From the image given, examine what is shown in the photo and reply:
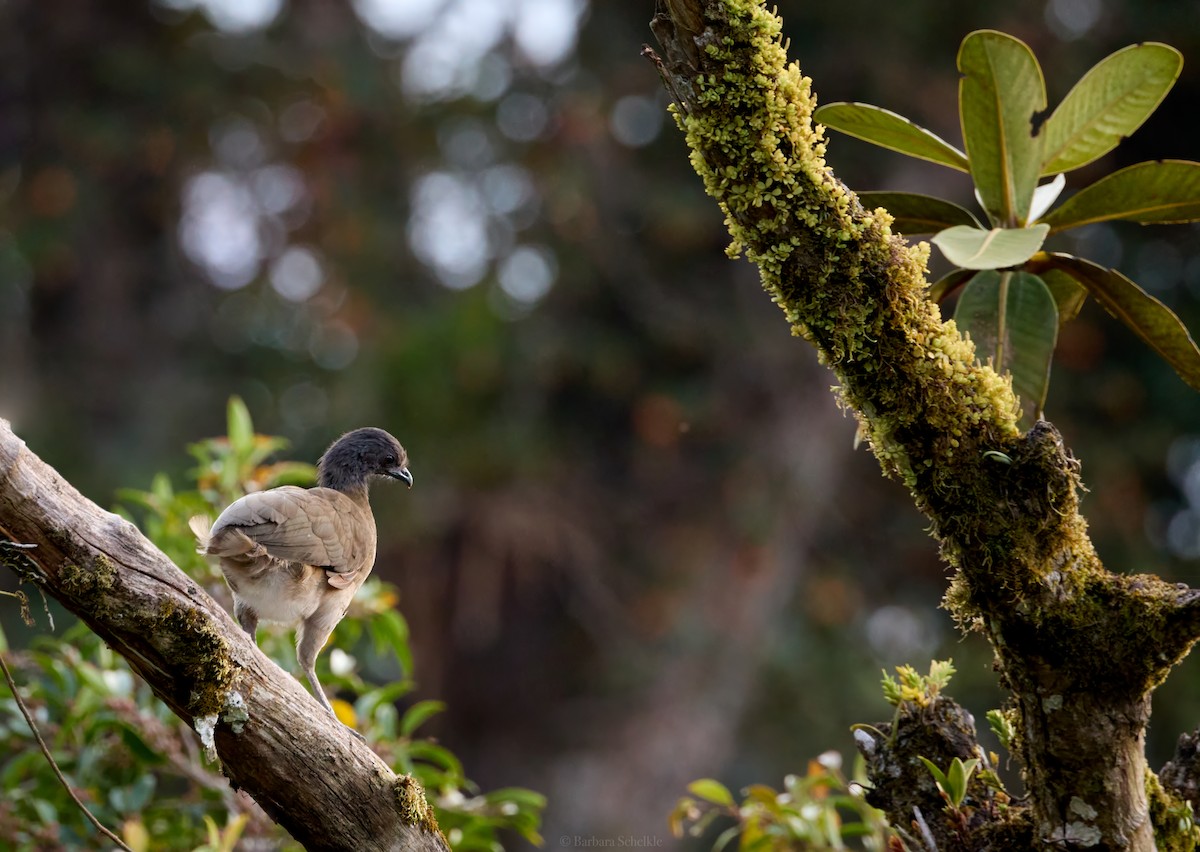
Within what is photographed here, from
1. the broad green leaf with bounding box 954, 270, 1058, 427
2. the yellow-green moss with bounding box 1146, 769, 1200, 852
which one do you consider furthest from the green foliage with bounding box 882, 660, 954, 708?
the broad green leaf with bounding box 954, 270, 1058, 427

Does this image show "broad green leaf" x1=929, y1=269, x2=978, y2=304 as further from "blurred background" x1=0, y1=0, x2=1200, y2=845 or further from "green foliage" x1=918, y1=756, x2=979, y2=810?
"blurred background" x1=0, y1=0, x2=1200, y2=845

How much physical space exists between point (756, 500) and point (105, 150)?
22.3ft

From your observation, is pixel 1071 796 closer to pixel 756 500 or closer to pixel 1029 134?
pixel 1029 134

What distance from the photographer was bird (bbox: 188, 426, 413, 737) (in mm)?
3357

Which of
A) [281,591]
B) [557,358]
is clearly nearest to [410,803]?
[281,591]

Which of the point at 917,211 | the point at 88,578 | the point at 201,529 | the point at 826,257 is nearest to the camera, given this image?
the point at 88,578

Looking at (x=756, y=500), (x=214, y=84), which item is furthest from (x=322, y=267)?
(x=756, y=500)

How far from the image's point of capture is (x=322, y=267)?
1201cm

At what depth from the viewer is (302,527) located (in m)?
3.52

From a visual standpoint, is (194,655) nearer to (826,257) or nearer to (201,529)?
(201,529)

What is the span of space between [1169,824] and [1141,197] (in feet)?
4.12

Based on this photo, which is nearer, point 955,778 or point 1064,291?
point 955,778

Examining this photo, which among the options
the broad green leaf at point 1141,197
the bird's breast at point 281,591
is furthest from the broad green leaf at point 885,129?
the bird's breast at point 281,591

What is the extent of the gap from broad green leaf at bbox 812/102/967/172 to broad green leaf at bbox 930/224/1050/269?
11.0 inches
